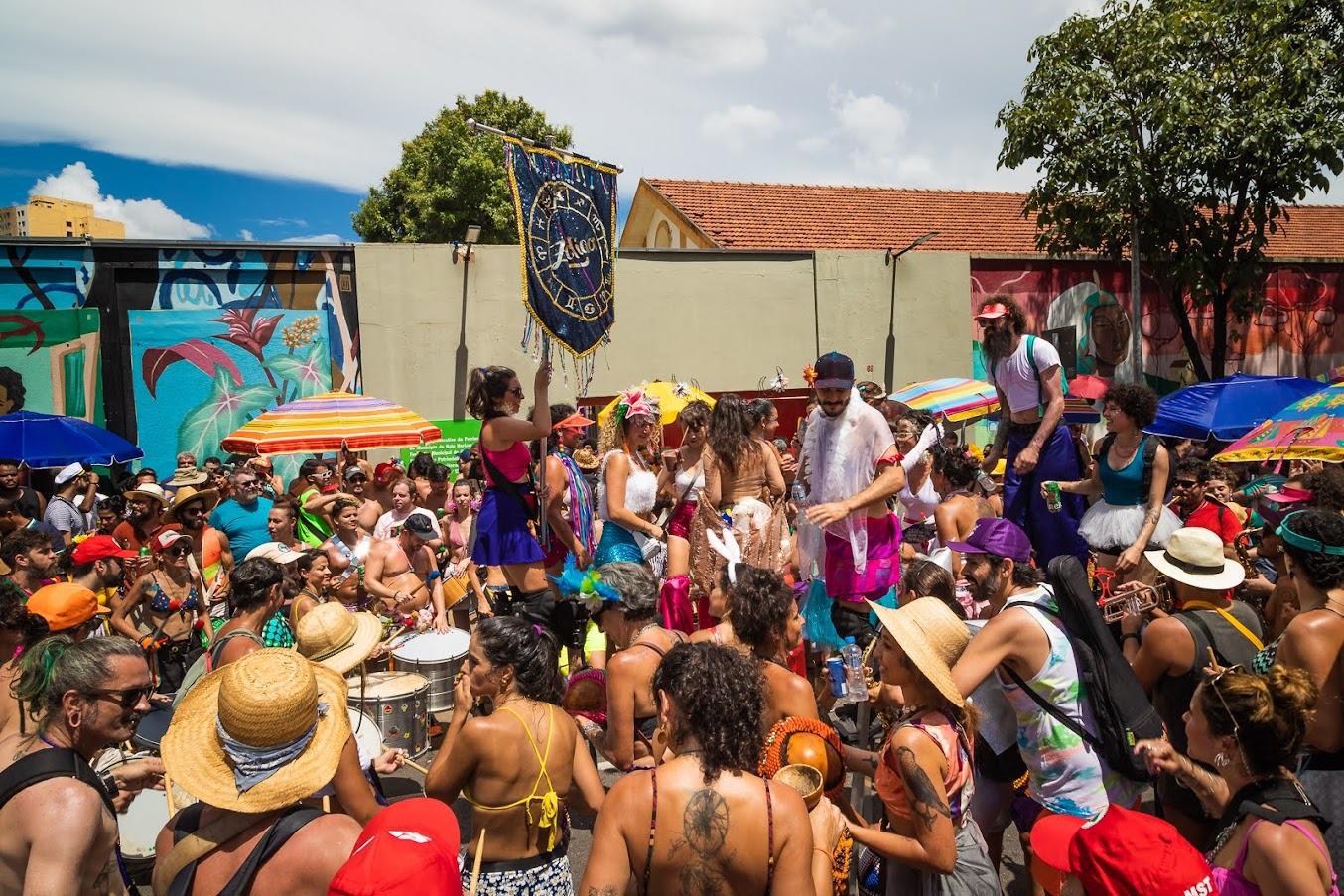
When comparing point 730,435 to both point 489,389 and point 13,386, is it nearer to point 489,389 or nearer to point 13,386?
point 489,389

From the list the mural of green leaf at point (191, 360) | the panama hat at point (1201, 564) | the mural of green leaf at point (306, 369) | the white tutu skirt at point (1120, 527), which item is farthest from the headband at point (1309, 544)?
the mural of green leaf at point (191, 360)

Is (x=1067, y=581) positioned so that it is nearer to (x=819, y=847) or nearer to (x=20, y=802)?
(x=819, y=847)

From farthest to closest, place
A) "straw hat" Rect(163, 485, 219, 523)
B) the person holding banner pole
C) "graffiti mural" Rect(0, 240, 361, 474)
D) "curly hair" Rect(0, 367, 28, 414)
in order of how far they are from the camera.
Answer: "graffiti mural" Rect(0, 240, 361, 474), "curly hair" Rect(0, 367, 28, 414), "straw hat" Rect(163, 485, 219, 523), the person holding banner pole

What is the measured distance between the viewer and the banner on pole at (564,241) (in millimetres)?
5512

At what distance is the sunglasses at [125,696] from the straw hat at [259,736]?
0.92 feet

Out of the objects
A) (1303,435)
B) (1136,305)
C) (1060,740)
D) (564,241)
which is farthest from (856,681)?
(1136,305)

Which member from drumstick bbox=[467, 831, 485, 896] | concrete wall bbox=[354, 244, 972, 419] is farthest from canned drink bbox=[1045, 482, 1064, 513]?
concrete wall bbox=[354, 244, 972, 419]

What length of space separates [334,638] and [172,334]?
12050 millimetres

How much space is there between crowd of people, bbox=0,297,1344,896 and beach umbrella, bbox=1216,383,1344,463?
19.9 inches

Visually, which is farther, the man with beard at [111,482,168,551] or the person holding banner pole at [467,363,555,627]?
the man with beard at [111,482,168,551]

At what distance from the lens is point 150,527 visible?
7.79 metres

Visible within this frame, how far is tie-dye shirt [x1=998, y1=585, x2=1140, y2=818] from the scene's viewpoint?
10.8 feet

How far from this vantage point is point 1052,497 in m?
5.81

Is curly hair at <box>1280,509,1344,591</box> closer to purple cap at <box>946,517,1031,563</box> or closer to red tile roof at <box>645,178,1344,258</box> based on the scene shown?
purple cap at <box>946,517,1031,563</box>
